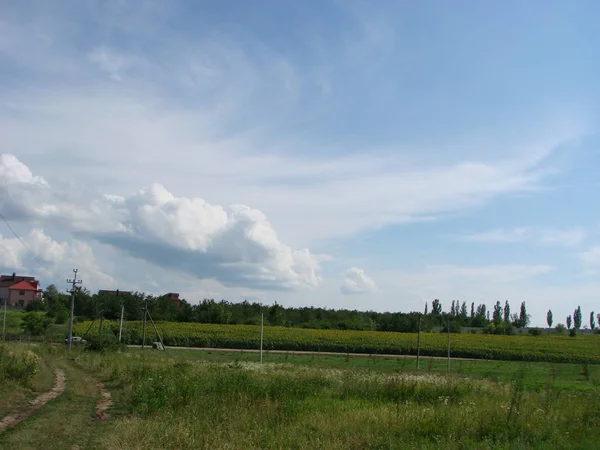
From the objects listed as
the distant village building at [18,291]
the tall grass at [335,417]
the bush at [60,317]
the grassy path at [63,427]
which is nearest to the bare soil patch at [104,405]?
the grassy path at [63,427]

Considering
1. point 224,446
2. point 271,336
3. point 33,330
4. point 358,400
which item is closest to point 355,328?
point 271,336

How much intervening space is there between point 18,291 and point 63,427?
166657mm

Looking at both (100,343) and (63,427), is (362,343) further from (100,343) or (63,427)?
(63,427)

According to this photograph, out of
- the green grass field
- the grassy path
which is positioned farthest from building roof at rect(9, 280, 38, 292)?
the green grass field

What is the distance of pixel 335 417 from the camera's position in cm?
1284

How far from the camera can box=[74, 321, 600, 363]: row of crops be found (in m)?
74.2

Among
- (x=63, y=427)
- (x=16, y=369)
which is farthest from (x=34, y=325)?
(x=63, y=427)

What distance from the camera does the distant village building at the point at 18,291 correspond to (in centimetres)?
15925

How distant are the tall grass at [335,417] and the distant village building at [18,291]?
158 meters

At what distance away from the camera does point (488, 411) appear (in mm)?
12586

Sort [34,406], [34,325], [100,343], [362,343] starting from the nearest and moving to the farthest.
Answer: [34,406], [100,343], [362,343], [34,325]

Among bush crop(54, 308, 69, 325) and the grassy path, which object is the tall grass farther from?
bush crop(54, 308, 69, 325)

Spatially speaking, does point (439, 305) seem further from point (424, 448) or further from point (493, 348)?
point (424, 448)

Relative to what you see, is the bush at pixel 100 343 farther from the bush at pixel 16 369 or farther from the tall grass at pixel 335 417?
the tall grass at pixel 335 417
